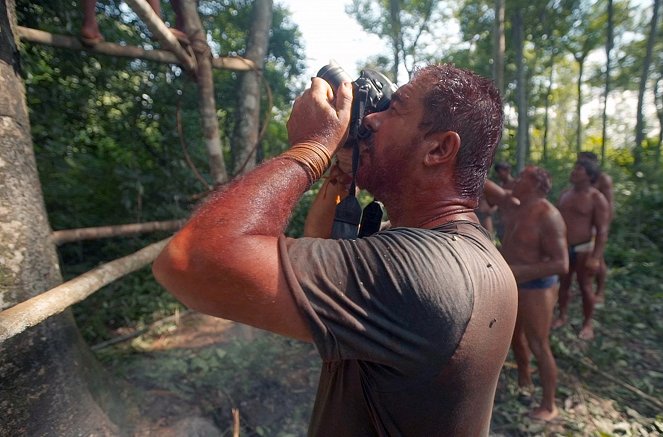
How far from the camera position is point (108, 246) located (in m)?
4.90

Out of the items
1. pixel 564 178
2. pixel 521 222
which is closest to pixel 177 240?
pixel 521 222

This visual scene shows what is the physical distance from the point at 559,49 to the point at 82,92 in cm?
1521

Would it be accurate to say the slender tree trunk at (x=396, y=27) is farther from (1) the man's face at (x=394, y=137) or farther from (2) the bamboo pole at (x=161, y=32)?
(1) the man's face at (x=394, y=137)

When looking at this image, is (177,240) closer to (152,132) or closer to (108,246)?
(152,132)

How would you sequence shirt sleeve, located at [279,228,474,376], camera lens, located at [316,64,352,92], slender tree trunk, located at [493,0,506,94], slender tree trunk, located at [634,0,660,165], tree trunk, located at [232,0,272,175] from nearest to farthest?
shirt sleeve, located at [279,228,474,376]
camera lens, located at [316,64,352,92]
tree trunk, located at [232,0,272,175]
slender tree trunk, located at [493,0,506,94]
slender tree trunk, located at [634,0,660,165]

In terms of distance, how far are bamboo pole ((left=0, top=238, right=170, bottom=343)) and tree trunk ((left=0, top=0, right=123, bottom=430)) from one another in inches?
7.5

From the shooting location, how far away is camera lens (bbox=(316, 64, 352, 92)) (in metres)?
1.23

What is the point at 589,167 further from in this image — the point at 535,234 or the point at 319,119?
the point at 319,119

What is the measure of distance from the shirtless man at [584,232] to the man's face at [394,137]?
4676mm

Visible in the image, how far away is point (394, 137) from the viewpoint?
1.15m

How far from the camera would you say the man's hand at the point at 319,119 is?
1049 mm

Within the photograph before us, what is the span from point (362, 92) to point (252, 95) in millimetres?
3331

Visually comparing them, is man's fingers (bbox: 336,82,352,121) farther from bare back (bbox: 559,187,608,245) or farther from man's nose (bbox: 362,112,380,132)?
bare back (bbox: 559,187,608,245)

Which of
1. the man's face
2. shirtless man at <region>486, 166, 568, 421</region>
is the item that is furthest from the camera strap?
shirtless man at <region>486, 166, 568, 421</region>
